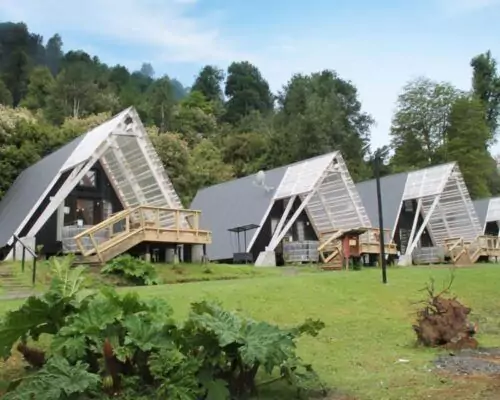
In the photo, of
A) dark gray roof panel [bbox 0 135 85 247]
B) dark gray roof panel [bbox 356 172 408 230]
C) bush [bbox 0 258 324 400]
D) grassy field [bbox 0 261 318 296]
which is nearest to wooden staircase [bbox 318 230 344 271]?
grassy field [bbox 0 261 318 296]

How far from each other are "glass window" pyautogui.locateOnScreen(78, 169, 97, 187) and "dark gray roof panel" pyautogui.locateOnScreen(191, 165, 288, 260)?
6549mm

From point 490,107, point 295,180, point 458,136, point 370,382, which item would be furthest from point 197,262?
point 490,107

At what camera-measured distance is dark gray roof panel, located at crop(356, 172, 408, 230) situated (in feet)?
120

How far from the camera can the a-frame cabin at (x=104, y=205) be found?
75.7 feet

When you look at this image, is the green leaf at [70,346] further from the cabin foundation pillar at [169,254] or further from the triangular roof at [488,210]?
the triangular roof at [488,210]

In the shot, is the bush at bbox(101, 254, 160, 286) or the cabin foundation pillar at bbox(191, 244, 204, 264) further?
the cabin foundation pillar at bbox(191, 244, 204, 264)

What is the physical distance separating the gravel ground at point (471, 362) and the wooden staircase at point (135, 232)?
14.8m

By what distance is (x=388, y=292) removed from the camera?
50.8ft

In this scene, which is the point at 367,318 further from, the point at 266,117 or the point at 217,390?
the point at 266,117

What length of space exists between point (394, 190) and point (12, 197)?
70.7ft

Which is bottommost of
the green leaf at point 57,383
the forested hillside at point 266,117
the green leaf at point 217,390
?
the green leaf at point 217,390

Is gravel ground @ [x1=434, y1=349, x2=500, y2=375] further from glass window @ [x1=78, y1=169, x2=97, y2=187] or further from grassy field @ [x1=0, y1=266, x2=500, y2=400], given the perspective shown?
glass window @ [x1=78, y1=169, x2=97, y2=187]

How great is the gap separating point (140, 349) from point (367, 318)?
7097 millimetres

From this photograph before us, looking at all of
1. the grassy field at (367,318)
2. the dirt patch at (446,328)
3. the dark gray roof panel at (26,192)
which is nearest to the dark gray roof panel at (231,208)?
the dark gray roof panel at (26,192)
